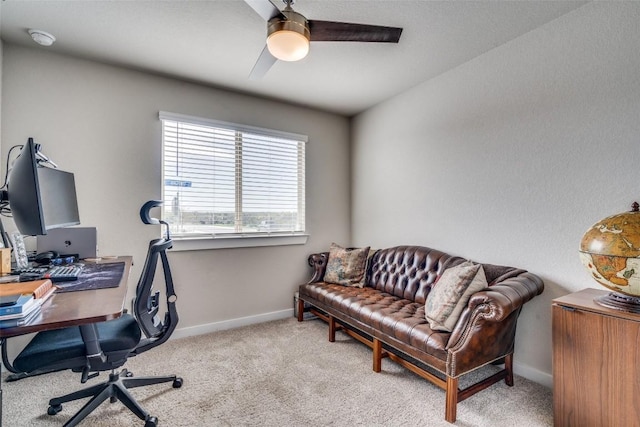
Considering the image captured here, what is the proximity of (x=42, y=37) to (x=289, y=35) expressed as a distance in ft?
6.53

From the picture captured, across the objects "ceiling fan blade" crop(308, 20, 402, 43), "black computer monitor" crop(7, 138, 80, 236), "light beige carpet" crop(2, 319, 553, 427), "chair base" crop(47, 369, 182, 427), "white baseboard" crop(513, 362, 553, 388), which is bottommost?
"light beige carpet" crop(2, 319, 553, 427)

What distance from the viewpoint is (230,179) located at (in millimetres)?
3244

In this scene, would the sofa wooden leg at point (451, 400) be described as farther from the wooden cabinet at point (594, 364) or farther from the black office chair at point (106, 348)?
the black office chair at point (106, 348)

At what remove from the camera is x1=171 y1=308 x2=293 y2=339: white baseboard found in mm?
2967

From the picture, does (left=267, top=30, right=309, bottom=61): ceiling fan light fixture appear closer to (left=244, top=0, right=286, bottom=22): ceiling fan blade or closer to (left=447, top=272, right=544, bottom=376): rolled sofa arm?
(left=244, top=0, right=286, bottom=22): ceiling fan blade

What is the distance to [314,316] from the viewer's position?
355cm

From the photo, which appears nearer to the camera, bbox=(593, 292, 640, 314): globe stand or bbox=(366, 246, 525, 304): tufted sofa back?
bbox=(593, 292, 640, 314): globe stand

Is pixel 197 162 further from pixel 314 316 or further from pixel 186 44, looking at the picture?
pixel 314 316

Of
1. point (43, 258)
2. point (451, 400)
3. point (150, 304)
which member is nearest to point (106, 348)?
point (150, 304)

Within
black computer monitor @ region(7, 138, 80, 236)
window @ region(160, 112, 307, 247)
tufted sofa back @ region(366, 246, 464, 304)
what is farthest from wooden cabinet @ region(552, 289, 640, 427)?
black computer monitor @ region(7, 138, 80, 236)

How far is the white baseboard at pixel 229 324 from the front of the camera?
117 inches

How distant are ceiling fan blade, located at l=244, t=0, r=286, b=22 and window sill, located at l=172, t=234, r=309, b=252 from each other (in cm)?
212

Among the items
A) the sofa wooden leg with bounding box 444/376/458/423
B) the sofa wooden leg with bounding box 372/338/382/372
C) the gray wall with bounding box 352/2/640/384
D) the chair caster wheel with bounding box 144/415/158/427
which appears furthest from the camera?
the sofa wooden leg with bounding box 372/338/382/372

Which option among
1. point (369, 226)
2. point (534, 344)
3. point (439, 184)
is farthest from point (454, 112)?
point (534, 344)
